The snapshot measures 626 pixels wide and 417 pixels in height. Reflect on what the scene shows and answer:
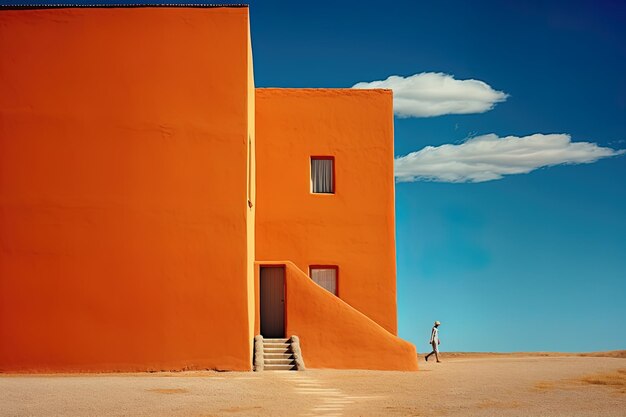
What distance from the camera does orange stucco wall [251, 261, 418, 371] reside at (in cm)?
2094

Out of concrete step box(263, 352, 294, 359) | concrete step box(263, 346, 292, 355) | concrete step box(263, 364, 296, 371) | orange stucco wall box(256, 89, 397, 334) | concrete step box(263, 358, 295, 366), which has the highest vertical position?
orange stucco wall box(256, 89, 397, 334)

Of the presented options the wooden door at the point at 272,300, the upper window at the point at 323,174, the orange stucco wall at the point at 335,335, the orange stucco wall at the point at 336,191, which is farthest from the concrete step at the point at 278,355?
the upper window at the point at 323,174

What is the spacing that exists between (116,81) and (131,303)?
5.14 metres

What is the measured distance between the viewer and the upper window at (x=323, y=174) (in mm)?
24234

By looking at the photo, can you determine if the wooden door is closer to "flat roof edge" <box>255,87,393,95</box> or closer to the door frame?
the door frame

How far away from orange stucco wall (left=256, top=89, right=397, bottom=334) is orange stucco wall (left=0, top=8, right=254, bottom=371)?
497cm

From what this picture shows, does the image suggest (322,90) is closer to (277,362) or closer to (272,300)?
(272,300)

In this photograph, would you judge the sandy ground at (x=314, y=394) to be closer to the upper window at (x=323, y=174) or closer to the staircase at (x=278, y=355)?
the staircase at (x=278, y=355)

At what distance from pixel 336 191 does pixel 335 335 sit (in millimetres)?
4930

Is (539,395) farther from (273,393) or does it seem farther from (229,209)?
(229,209)

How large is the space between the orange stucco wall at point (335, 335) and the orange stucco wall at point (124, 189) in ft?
9.18

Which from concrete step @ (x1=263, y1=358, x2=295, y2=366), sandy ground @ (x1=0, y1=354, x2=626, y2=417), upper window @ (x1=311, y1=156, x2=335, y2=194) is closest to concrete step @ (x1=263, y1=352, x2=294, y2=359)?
concrete step @ (x1=263, y1=358, x2=295, y2=366)

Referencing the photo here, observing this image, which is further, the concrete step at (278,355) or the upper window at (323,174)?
the upper window at (323,174)

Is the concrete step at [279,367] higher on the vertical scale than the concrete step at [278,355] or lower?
lower
